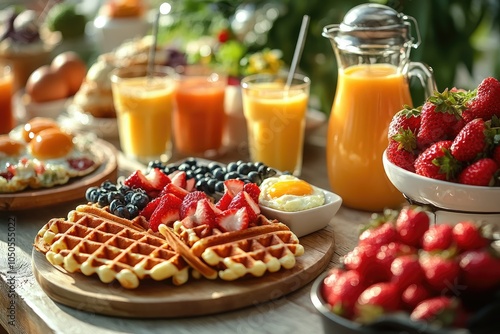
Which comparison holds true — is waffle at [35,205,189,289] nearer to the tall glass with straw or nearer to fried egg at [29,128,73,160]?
fried egg at [29,128,73,160]

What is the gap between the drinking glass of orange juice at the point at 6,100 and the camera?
2.38 m

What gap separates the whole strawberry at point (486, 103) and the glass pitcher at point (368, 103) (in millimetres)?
265

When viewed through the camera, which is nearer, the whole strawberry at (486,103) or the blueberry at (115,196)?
the whole strawberry at (486,103)

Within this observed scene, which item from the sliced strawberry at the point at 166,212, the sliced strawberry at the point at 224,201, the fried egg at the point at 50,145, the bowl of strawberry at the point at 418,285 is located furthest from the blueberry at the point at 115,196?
the bowl of strawberry at the point at 418,285

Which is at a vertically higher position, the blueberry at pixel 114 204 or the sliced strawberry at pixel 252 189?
the sliced strawberry at pixel 252 189

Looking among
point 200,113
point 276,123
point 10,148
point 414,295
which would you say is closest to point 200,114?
point 200,113

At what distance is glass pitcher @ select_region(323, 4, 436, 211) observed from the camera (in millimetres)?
1699

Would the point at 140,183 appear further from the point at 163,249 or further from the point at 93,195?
the point at 163,249

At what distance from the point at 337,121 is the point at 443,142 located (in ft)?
1.48

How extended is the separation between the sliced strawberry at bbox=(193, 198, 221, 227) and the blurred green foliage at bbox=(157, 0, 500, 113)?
40.6 inches

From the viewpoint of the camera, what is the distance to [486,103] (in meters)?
1.41

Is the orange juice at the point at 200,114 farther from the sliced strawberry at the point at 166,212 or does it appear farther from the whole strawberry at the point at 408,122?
the whole strawberry at the point at 408,122

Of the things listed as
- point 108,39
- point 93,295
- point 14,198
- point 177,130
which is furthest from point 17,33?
point 93,295

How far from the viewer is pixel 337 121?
1.79 meters
